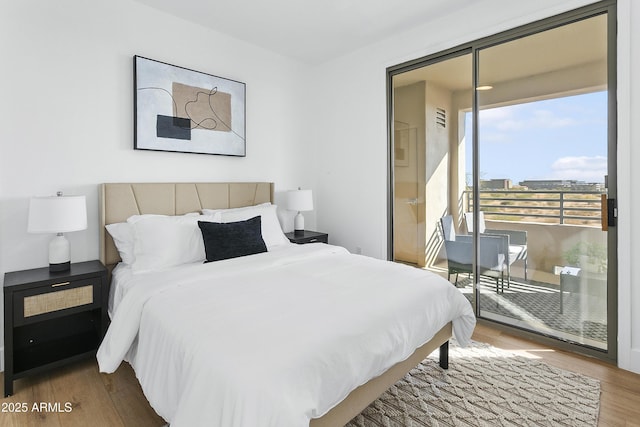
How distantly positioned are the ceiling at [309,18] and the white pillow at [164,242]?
73.4 inches

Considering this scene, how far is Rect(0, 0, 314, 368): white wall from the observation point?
2.35 meters

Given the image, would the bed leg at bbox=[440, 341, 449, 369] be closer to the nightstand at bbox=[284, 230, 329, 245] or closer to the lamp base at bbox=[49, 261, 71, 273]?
the nightstand at bbox=[284, 230, 329, 245]

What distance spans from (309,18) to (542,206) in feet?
8.61

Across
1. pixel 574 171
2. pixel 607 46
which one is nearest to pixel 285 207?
pixel 574 171

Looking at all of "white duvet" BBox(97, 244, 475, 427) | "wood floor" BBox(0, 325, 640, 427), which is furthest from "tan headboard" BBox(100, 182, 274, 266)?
"wood floor" BBox(0, 325, 640, 427)

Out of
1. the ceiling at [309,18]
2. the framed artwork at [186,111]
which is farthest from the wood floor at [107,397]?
the ceiling at [309,18]

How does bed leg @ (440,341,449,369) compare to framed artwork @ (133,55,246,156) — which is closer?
bed leg @ (440,341,449,369)

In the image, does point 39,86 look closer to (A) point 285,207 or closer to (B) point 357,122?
(A) point 285,207

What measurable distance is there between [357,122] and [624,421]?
328cm

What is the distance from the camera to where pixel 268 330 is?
1.42 meters

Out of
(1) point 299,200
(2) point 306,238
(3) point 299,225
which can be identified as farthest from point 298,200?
(2) point 306,238

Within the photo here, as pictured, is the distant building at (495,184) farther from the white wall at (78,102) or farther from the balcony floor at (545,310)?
the white wall at (78,102)

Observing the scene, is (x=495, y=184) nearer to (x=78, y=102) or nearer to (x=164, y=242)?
(x=164, y=242)

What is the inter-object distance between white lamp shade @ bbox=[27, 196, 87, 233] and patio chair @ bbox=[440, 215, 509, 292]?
3.06 meters
